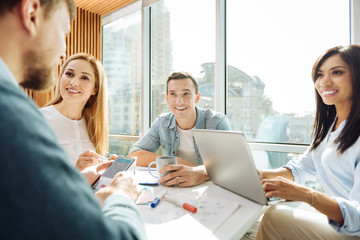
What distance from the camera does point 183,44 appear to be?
3.27 metres

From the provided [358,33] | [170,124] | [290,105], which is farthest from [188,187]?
[358,33]

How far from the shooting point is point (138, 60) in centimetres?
386

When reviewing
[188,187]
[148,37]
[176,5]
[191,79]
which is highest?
[176,5]

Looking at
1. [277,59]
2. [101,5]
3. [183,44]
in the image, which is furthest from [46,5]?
[101,5]

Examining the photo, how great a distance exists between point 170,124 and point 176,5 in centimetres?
206

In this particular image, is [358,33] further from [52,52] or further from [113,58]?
[113,58]

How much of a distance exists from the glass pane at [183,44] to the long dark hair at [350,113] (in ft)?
5.10

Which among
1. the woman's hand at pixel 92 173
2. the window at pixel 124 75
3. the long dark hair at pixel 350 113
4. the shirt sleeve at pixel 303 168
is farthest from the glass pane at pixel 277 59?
the woman's hand at pixel 92 173

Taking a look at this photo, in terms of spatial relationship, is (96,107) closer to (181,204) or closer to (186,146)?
(186,146)

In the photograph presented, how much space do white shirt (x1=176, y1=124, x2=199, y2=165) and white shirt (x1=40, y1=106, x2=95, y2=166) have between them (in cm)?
81

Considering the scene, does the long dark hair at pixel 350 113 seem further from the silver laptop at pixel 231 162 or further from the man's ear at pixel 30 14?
the man's ear at pixel 30 14

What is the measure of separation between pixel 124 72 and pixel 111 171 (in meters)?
3.18

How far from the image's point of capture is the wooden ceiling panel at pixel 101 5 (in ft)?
12.3

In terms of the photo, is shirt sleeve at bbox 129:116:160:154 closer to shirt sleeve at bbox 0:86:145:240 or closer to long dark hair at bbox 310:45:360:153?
long dark hair at bbox 310:45:360:153
